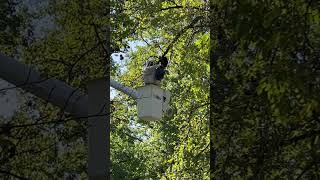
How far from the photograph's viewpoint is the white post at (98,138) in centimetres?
529

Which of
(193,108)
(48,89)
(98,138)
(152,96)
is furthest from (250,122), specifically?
(193,108)

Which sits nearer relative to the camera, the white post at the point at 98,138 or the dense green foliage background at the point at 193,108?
the white post at the point at 98,138

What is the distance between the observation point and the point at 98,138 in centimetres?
545

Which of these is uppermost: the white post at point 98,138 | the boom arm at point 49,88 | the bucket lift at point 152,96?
the bucket lift at point 152,96

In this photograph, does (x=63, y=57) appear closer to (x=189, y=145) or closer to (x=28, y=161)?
(x=28, y=161)

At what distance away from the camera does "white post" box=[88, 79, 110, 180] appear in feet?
17.4

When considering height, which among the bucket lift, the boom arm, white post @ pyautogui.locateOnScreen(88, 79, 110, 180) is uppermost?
the bucket lift

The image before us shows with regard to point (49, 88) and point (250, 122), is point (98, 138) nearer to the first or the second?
point (49, 88)

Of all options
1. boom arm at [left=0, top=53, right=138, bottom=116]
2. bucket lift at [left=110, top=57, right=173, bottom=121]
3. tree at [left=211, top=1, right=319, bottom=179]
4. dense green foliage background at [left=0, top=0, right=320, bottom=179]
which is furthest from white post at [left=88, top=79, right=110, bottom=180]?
bucket lift at [left=110, top=57, right=173, bottom=121]

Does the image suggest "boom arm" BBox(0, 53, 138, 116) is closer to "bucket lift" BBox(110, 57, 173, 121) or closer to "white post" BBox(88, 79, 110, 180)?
"white post" BBox(88, 79, 110, 180)

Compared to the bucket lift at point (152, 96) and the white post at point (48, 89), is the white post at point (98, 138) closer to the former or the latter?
the white post at point (48, 89)

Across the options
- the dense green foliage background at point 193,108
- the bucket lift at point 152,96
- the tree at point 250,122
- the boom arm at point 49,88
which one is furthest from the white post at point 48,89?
the bucket lift at point 152,96

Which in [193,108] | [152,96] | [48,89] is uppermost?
[193,108]

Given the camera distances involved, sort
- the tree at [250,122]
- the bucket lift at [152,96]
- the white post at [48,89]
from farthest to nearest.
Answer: the bucket lift at [152,96], the tree at [250,122], the white post at [48,89]
